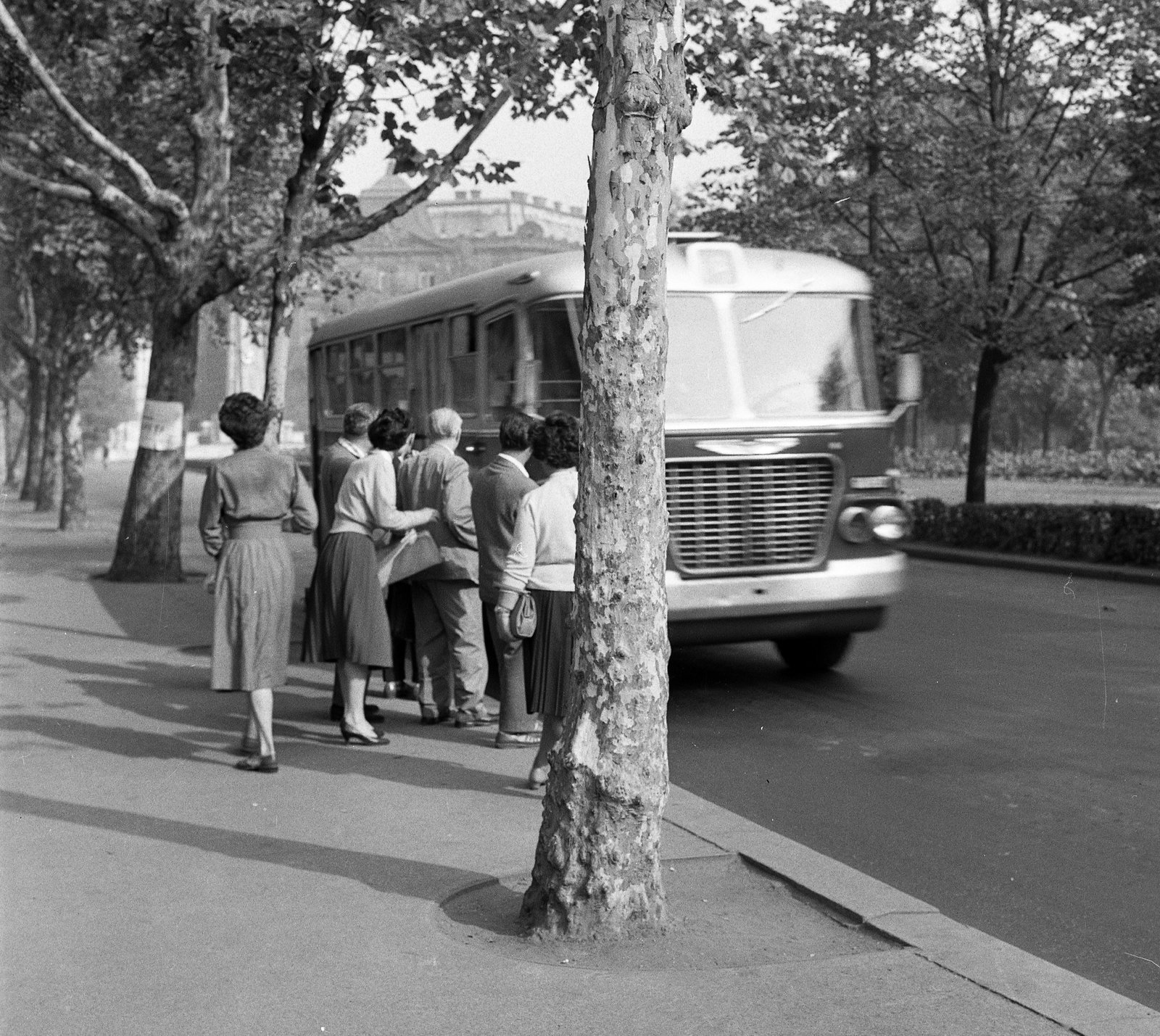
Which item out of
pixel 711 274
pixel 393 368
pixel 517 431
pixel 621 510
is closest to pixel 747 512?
pixel 711 274

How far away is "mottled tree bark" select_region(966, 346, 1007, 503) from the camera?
25.9 meters

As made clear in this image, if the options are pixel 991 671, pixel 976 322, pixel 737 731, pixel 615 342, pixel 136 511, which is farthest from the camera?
pixel 976 322

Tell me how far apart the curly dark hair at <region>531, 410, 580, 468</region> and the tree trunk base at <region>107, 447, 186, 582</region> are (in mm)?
12056

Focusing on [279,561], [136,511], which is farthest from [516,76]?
[279,561]

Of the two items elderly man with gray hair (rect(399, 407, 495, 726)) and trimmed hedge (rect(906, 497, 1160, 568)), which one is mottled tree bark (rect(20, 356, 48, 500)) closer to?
trimmed hedge (rect(906, 497, 1160, 568))

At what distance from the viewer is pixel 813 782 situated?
25.9ft

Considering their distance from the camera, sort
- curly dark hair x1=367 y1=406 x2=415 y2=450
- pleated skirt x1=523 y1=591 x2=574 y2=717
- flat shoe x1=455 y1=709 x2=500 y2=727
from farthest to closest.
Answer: flat shoe x1=455 y1=709 x2=500 y2=727, curly dark hair x1=367 y1=406 x2=415 y2=450, pleated skirt x1=523 y1=591 x2=574 y2=717

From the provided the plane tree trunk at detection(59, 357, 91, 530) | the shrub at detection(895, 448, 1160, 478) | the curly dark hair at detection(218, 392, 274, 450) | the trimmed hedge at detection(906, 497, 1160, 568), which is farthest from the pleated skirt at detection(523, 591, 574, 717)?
the shrub at detection(895, 448, 1160, 478)

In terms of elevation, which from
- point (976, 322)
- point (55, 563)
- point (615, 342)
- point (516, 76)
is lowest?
point (55, 563)

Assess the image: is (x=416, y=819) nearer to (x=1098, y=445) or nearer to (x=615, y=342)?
(x=615, y=342)

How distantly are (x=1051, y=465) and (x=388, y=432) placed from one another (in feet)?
168

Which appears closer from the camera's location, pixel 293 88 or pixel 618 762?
pixel 618 762

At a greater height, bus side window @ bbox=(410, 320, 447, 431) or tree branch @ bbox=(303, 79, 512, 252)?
tree branch @ bbox=(303, 79, 512, 252)

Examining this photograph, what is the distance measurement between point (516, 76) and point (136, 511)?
6.82 m
